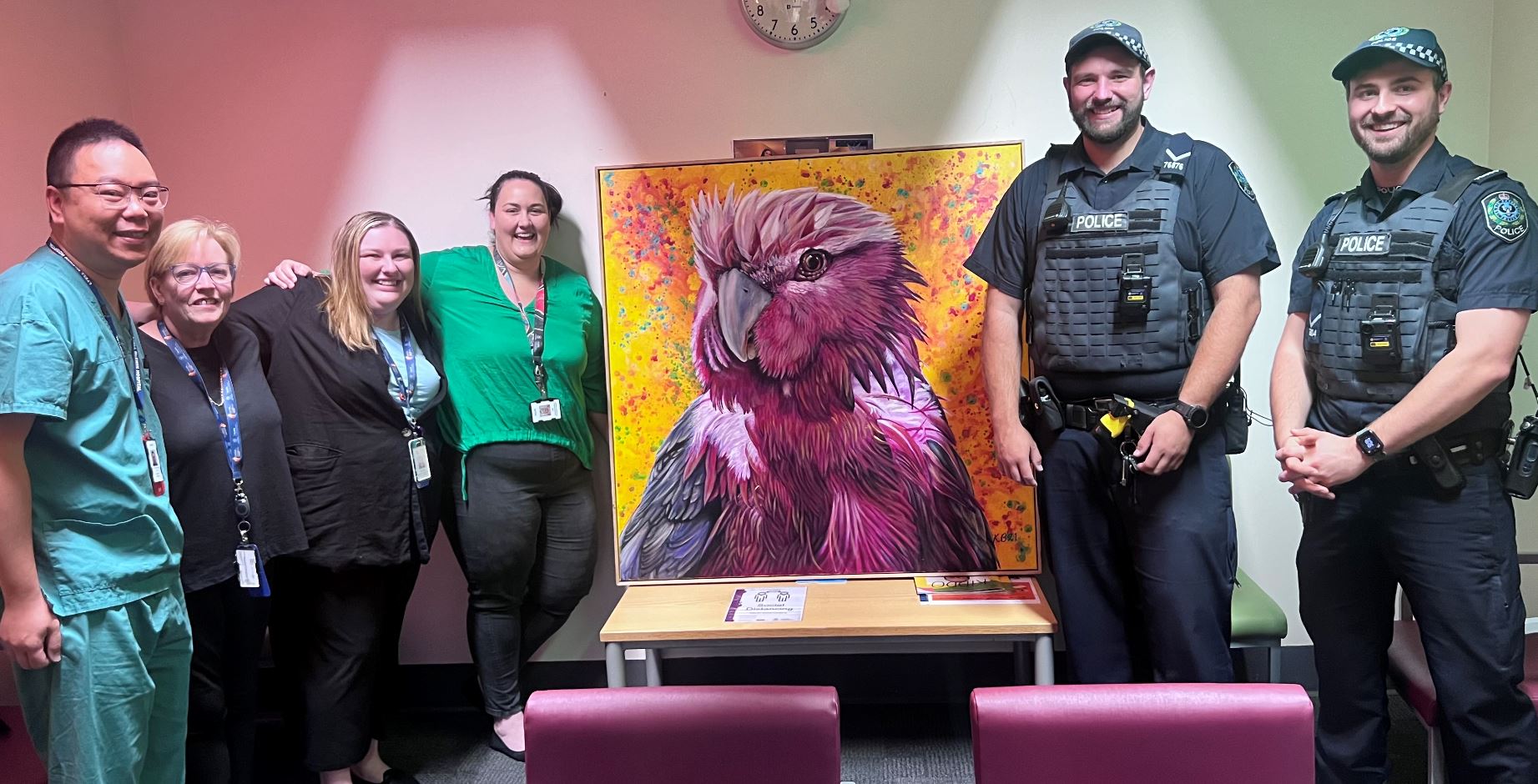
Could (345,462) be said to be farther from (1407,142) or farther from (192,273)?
(1407,142)

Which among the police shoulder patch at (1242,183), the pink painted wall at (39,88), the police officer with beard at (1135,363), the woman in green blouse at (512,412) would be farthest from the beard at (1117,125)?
the pink painted wall at (39,88)

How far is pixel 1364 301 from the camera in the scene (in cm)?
204

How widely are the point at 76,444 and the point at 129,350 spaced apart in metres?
0.27

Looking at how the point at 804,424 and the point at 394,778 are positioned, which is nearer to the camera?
the point at 394,778

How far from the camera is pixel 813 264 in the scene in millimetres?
2842

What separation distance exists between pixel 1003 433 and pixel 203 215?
2.78 metres

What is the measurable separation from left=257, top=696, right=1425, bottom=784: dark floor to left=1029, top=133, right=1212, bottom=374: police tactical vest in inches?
50.6

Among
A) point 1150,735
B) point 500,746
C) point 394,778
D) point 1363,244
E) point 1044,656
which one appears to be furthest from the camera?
point 500,746

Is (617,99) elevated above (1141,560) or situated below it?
above

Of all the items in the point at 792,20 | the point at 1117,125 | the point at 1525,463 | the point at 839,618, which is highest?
the point at 792,20

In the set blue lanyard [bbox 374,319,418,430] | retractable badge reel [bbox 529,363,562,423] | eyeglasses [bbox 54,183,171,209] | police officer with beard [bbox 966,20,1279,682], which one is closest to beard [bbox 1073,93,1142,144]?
police officer with beard [bbox 966,20,1279,682]

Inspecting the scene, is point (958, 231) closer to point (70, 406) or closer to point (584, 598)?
point (584, 598)

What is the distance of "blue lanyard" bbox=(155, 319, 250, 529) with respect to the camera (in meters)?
2.20

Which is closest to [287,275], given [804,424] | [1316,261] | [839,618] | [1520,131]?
[804,424]
